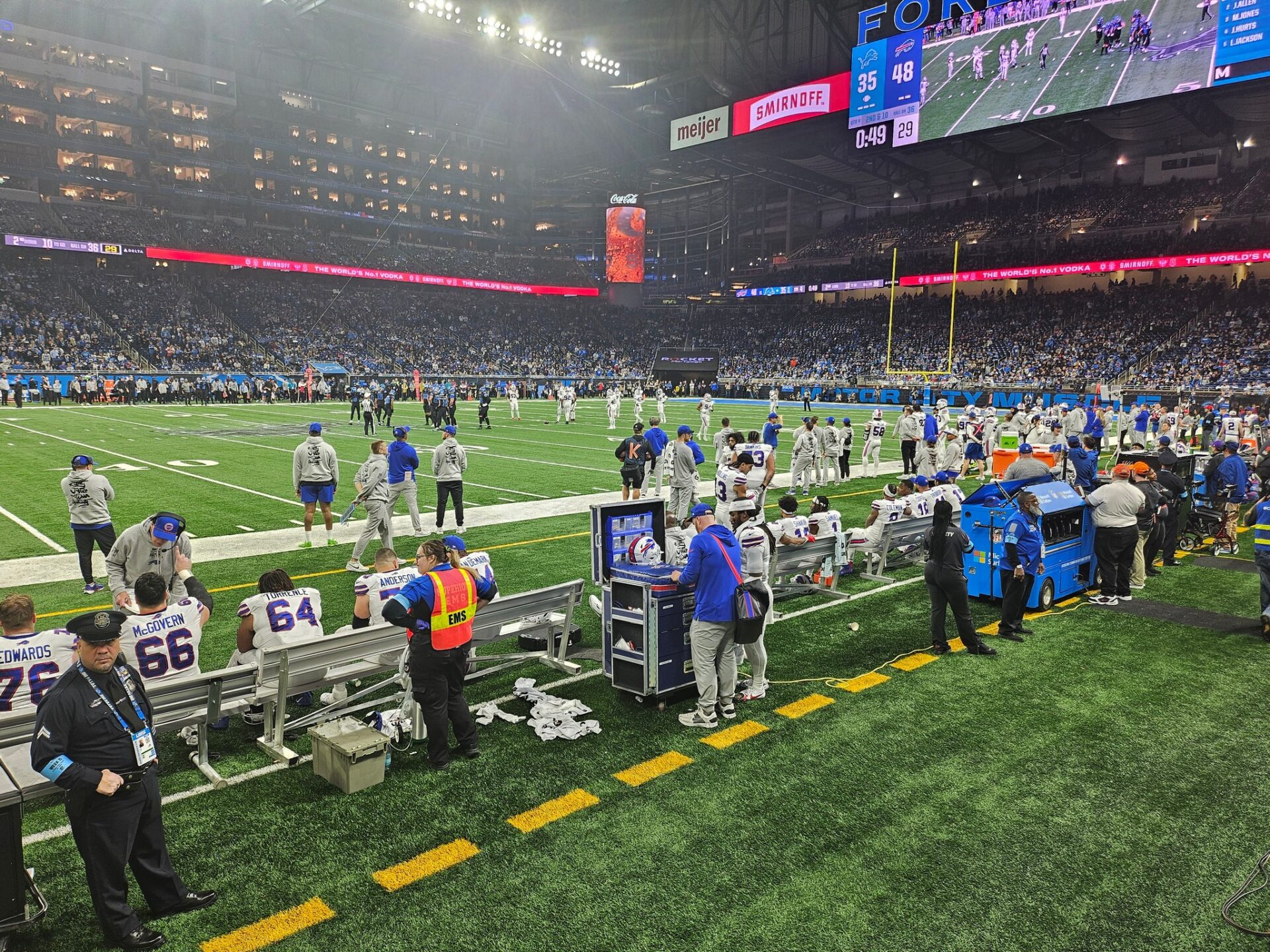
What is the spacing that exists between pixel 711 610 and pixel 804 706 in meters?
1.44

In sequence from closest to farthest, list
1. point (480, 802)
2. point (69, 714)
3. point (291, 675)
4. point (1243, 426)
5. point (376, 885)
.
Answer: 1. point (69, 714)
2. point (376, 885)
3. point (480, 802)
4. point (291, 675)
5. point (1243, 426)

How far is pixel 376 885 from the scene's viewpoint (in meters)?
4.61

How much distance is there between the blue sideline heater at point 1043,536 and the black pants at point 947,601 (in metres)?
1.58

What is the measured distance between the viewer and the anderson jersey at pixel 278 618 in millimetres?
6566

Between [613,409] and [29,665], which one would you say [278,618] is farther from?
[613,409]

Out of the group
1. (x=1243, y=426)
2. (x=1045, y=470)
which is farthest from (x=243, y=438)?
(x=1243, y=426)

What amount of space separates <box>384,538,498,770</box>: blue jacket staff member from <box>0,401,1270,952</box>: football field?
279 mm

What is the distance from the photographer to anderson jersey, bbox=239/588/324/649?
259 inches

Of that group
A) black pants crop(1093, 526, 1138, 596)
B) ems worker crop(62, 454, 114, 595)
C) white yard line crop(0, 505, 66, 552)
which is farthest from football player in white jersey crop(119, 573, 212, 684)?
black pants crop(1093, 526, 1138, 596)

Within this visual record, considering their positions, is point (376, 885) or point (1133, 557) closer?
point (376, 885)

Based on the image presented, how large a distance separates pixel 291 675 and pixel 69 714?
2331 mm

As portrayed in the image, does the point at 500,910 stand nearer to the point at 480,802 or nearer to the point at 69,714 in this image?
the point at 480,802

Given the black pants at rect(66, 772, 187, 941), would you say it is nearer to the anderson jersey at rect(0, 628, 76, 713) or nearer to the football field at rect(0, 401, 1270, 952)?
the football field at rect(0, 401, 1270, 952)

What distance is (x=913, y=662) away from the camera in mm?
8414
